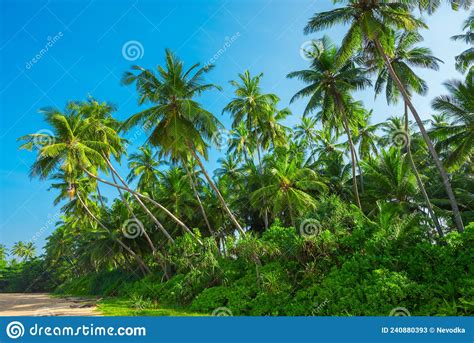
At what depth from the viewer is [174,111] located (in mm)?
19281

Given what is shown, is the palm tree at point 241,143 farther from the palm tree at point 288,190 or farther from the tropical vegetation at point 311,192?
the palm tree at point 288,190

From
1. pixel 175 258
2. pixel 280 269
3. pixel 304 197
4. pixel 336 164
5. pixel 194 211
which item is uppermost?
pixel 336 164

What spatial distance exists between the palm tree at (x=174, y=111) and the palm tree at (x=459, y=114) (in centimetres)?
1078

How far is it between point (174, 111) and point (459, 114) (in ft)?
44.3

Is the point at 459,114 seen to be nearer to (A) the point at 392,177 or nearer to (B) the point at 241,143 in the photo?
(A) the point at 392,177

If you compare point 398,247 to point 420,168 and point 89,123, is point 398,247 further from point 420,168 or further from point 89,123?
point 89,123

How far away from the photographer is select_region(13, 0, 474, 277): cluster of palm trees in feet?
58.0

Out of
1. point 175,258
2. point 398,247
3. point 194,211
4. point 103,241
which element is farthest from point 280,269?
point 103,241

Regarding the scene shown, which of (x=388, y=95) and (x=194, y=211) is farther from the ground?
(x=388, y=95)

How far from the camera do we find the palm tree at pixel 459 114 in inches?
666

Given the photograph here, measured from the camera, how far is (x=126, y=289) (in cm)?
2828

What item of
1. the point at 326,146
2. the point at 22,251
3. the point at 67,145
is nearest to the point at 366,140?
the point at 326,146

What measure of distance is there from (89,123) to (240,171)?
1394 centimetres

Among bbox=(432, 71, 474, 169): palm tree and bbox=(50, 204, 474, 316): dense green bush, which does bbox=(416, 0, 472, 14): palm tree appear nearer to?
bbox=(432, 71, 474, 169): palm tree
